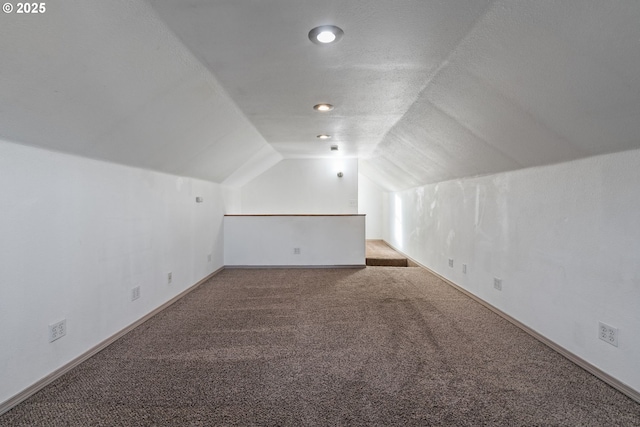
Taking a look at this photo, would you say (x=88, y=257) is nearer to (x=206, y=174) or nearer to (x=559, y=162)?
(x=206, y=174)

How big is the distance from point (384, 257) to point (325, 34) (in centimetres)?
550

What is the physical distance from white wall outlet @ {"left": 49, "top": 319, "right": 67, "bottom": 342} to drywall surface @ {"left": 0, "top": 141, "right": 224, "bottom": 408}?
0.03 metres

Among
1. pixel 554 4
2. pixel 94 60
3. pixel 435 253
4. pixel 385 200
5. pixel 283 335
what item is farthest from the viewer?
pixel 385 200

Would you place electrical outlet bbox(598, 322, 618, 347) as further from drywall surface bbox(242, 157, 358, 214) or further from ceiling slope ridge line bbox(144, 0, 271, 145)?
drywall surface bbox(242, 157, 358, 214)

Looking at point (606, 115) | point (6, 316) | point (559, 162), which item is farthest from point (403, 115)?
point (6, 316)

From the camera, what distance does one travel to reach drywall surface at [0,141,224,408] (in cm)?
178

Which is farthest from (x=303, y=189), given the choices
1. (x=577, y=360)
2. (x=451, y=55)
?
(x=577, y=360)

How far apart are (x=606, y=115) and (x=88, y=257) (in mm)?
3418

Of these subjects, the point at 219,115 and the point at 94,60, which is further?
the point at 219,115

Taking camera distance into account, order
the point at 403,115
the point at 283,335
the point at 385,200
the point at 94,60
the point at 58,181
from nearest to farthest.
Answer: the point at 94,60 < the point at 58,181 < the point at 283,335 < the point at 403,115 < the point at 385,200

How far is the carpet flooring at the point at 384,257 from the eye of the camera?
21.3ft

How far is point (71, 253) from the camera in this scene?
218cm

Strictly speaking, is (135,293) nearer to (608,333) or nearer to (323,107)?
(323,107)

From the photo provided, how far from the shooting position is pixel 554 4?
1311mm
